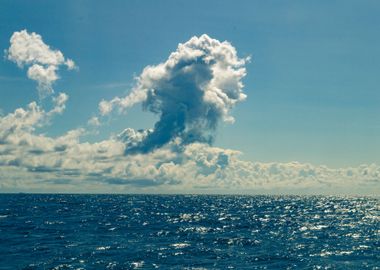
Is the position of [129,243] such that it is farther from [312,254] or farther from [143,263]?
[312,254]

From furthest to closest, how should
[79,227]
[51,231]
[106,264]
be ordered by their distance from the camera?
[79,227] → [51,231] → [106,264]

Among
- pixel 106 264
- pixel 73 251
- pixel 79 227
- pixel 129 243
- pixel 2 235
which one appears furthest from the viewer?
pixel 79 227


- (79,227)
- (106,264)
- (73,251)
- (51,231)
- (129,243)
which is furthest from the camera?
(79,227)

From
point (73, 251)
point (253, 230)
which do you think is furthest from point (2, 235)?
point (253, 230)

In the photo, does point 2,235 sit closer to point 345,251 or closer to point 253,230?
point 253,230

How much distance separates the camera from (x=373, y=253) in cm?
5581

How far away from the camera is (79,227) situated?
8188cm

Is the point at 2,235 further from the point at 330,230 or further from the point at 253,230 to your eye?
the point at 330,230

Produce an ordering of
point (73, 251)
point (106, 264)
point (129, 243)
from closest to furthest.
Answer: point (106, 264)
point (73, 251)
point (129, 243)

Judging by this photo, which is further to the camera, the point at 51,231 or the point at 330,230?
the point at 330,230

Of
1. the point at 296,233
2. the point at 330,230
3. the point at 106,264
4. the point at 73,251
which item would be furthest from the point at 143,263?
the point at 330,230

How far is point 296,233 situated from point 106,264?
143ft

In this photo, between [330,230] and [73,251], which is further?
[330,230]

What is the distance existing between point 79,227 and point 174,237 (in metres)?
22.6
